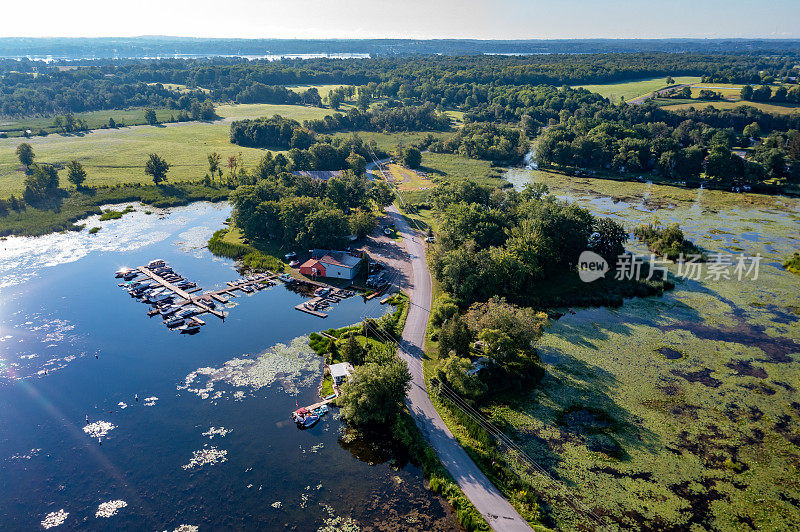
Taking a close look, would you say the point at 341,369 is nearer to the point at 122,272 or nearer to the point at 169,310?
the point at 169,310

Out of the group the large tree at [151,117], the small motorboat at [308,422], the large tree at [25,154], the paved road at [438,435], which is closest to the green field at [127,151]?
the large tree at [25,154]

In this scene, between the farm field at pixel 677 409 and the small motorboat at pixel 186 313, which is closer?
the farm field at pixel 677 409

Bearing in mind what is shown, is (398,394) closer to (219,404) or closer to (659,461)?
(219,404)

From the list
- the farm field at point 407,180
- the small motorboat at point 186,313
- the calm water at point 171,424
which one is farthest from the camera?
the farm field at point 407,180

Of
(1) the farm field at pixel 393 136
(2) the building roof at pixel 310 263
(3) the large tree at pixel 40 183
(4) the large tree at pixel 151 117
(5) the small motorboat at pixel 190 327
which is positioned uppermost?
(4) the large tree at pixel 151 117

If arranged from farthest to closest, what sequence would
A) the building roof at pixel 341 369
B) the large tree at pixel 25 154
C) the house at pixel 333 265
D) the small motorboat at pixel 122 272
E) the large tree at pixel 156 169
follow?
the large tree at pixel 25 154, the large tree at pixel 156 169, the small motorboat at pixel 122 272, the house at pixel 333 265, the building roof at pixel 341 369

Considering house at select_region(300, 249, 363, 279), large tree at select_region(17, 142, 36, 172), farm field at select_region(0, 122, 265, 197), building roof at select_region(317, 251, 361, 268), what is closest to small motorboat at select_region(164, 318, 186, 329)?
house at select_region(300, 249, 363, 279)

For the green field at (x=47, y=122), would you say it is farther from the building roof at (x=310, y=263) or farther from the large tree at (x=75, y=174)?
the building roof at (x=310, y=263)
